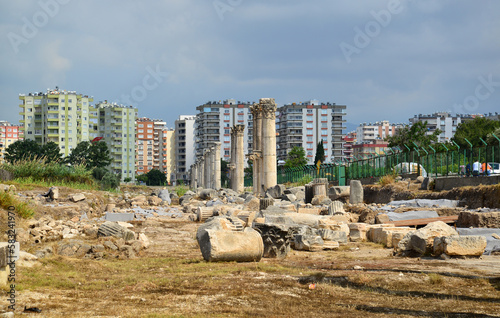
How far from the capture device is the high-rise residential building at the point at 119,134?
138 m

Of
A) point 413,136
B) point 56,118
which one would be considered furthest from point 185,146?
point 413,136

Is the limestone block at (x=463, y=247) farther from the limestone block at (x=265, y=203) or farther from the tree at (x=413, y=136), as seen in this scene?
the tree at (x=413, y=136)

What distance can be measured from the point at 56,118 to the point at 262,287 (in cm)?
11870

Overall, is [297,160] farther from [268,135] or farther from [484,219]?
[484,219]

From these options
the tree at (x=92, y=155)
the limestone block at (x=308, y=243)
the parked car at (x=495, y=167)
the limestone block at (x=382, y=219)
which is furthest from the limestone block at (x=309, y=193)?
the tree at (x=92, y=155)

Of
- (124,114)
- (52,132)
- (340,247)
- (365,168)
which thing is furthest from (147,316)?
(124,114)

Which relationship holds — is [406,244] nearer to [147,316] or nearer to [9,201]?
[147,316]

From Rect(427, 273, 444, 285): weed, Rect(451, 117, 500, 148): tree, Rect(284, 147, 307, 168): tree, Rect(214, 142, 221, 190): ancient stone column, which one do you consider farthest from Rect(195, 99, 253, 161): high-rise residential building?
Rect(427, 273, 444, 285): weed

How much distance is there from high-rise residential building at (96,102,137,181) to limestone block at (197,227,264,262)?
423 ft

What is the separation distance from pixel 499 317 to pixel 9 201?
1094cm

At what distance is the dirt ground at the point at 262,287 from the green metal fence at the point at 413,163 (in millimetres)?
12733

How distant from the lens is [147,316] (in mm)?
5844

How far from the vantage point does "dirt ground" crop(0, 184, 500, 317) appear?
6.25 m

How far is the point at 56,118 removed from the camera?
11938 centimetres
